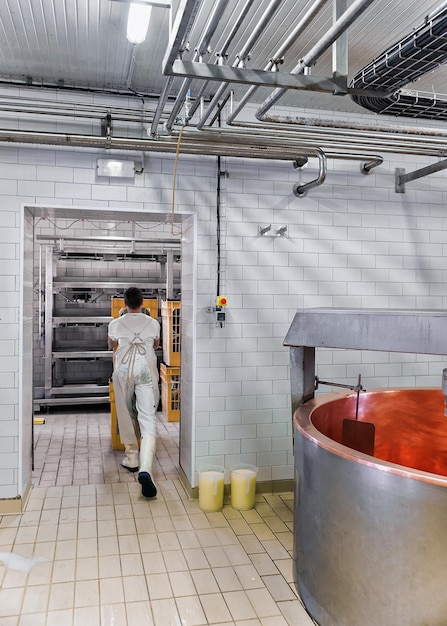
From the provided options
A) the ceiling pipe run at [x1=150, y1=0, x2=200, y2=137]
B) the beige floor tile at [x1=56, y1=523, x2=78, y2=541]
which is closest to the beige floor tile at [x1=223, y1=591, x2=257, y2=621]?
the beige floor tile at [x1=56, y1=523, x2=78, y2=541]

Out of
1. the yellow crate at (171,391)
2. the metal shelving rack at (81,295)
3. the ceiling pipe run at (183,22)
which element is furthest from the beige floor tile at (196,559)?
the metal shelving rack at (81,295)

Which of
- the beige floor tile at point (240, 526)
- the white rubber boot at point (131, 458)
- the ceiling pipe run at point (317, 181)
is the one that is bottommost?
the beige floor tile at point (240, 526)

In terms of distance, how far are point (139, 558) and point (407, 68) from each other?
Result: 130 inches

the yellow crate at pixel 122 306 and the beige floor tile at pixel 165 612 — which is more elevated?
the yellow crate at pixel 122 306

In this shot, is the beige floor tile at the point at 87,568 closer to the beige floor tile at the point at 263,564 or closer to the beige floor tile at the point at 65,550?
the beige floor tile at the point at 65,550

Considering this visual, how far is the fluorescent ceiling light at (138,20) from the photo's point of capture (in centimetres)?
287

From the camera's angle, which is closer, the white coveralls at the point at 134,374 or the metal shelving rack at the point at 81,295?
the white coveralls at the point at 134,374

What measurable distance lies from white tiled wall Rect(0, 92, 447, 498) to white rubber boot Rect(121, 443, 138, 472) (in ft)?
2.51

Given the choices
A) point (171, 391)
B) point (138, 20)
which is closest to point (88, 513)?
point (171, 391)

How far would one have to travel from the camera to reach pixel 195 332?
4.45 metres

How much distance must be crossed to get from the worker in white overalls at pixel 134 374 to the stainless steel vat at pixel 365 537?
2.43 meters

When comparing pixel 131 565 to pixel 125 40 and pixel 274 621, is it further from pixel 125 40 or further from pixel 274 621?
pixel 125 40

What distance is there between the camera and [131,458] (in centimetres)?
519

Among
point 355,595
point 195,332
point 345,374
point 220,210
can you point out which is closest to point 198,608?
point 355,595
